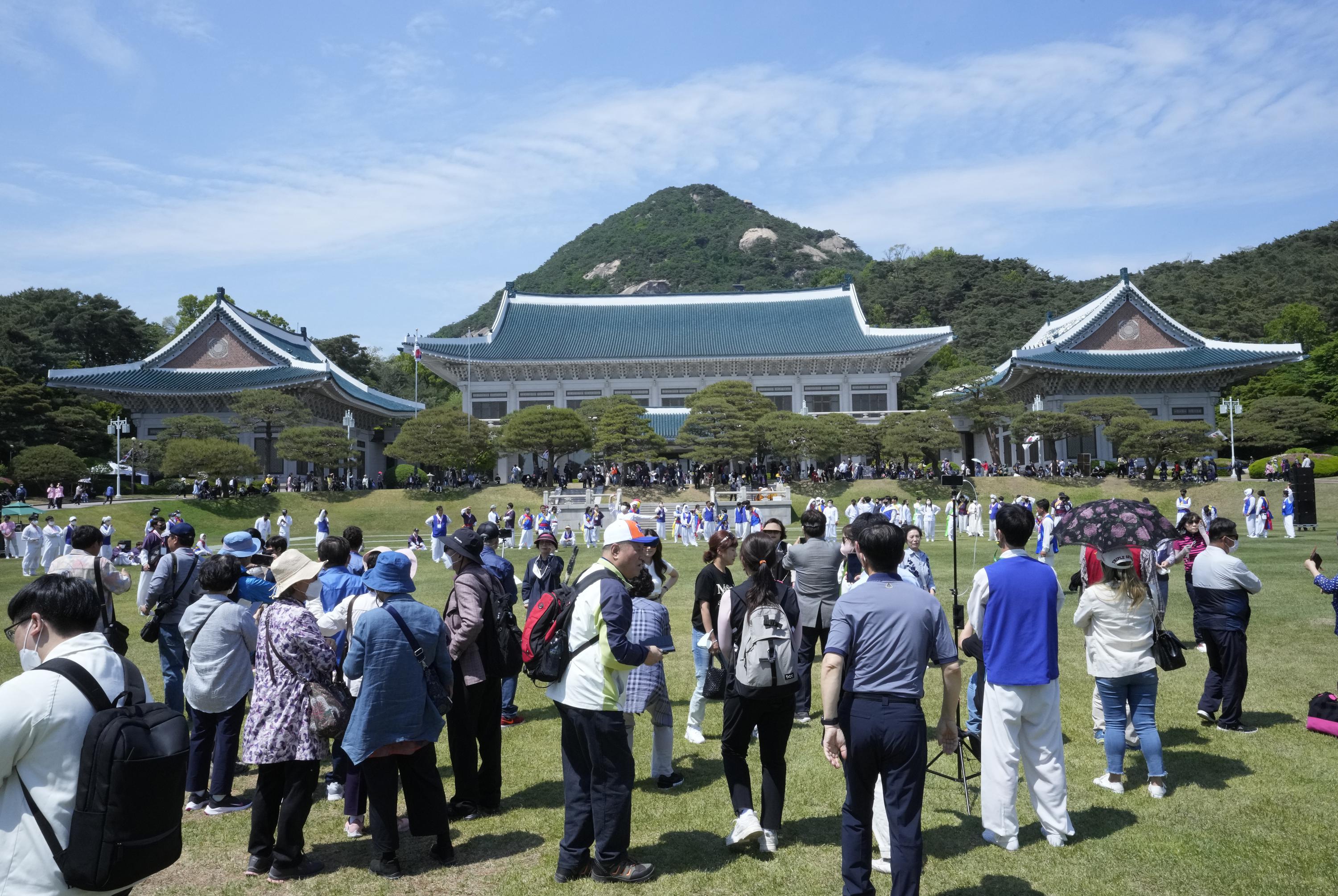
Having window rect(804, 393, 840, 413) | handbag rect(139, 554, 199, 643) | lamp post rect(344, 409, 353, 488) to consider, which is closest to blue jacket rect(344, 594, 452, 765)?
handbag rect(139, 554, 199, 643)

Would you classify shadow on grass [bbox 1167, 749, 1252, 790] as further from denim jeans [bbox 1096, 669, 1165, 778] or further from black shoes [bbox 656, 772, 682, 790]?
black shoes [bbox 656, 772, 682, 790]

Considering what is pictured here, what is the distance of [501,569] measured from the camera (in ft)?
23.4

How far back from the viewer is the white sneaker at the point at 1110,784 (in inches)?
220

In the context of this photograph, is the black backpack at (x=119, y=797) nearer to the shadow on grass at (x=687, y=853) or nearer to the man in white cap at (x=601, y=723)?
the man in white cap at (x=601, y=723)

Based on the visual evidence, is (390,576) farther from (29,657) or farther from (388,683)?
(29,657)

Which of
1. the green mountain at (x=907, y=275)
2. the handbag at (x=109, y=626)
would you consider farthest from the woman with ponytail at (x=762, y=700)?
the green mountain at (x=907, y=275)

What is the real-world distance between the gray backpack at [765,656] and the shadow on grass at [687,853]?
0.96 meters

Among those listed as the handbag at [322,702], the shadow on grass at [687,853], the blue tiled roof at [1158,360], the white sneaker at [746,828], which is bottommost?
the shadow on grass at [687,853]

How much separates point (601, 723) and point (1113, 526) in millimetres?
3691

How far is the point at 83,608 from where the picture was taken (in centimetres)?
288

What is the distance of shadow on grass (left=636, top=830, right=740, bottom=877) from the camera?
4703 millimetres

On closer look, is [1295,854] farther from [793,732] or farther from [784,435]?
[784,435]

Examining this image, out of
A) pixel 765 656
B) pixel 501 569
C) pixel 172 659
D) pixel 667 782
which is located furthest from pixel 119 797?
pixel 172 659

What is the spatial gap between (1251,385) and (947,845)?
1975 inches
